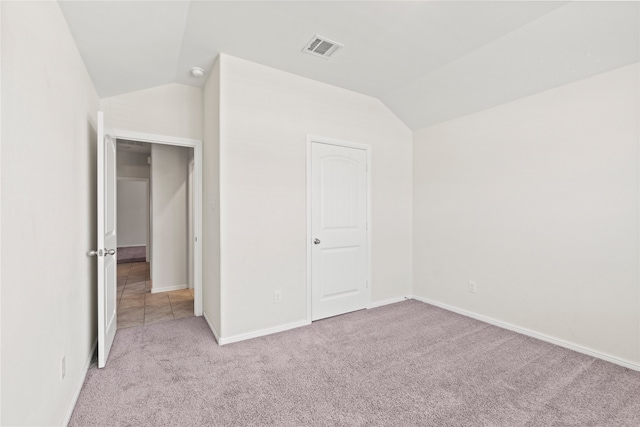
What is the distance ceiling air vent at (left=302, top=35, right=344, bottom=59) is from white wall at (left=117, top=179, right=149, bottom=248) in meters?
A: 8.89

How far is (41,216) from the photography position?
143 centimetres

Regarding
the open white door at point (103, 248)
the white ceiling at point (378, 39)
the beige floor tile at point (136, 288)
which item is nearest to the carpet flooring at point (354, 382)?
the open white door at point (103, 248)

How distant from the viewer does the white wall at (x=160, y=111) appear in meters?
3.07

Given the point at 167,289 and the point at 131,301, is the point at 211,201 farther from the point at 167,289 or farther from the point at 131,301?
the point at 167,289

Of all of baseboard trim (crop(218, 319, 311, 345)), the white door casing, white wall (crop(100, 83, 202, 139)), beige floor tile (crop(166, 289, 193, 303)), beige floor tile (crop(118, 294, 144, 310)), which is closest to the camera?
baseboard trim (crop(218, 319, 311, 345))

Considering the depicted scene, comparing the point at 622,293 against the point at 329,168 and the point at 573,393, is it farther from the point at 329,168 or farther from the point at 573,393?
the point at 329,168

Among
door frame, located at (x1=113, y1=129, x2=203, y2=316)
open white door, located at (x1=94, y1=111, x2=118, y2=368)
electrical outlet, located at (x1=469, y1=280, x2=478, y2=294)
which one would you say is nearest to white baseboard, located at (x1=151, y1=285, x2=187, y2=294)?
door frame, located at (x1=113, y1=129, x2=203, y2=316)

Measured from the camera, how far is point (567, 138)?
2.70 metres

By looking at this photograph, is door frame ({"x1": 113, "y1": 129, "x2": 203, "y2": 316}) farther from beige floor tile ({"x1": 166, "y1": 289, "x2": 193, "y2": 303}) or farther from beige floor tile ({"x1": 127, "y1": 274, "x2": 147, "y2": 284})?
beige floor tile ({"x1": 127, "y1": 274, "x2": 147, "y2": 284})

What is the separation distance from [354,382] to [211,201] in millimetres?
2100

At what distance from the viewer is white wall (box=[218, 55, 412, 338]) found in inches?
111

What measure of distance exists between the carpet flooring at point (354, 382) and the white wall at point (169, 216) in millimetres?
1649

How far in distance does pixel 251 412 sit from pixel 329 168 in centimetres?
244

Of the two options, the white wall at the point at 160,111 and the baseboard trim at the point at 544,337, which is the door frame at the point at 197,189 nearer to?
the white wall at the point at 160,111
